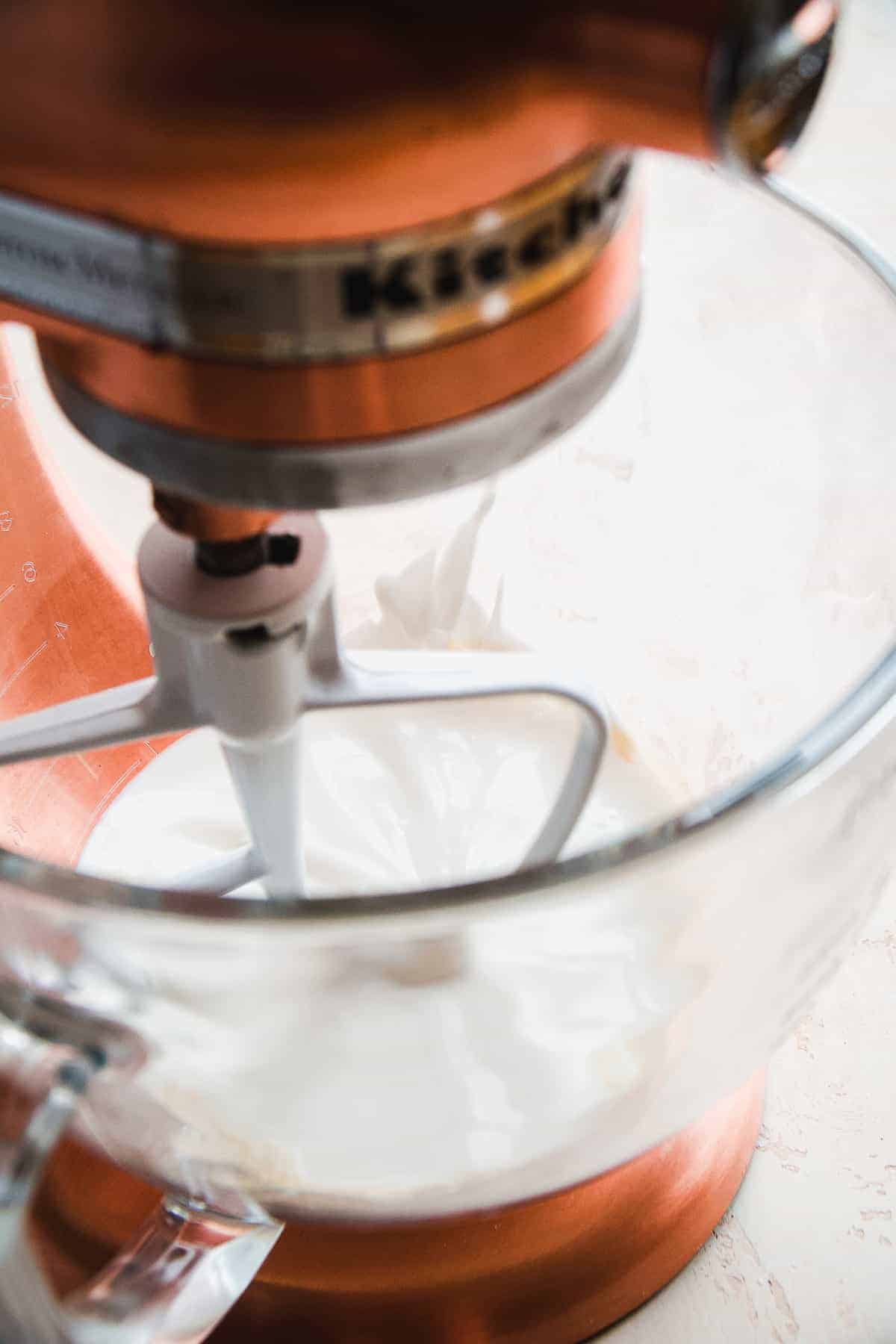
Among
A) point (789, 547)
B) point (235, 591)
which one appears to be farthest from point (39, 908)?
point (789, 547)

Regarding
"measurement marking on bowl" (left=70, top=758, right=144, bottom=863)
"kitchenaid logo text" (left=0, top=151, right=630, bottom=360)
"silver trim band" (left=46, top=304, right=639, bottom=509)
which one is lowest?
"measurement marking on bowl" (left=70, top=758, right=144, bottom=863)

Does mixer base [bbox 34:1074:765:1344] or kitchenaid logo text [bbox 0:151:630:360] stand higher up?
kitchenaid logo text [bbox 0:151:630:360]

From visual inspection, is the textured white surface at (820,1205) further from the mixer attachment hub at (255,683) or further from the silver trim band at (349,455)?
the silver trim band at (349,455)

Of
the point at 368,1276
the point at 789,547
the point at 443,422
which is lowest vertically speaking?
the point at 368,1276

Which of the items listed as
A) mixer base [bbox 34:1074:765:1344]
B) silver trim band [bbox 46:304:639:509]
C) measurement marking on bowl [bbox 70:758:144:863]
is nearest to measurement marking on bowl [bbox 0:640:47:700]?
measurement marking on bowl [bbox 70:758:144:863]

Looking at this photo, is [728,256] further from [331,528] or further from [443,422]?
[443,422]

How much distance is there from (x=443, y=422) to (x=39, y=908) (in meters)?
0.11

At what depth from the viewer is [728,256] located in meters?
0.51

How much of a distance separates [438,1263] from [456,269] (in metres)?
0.25

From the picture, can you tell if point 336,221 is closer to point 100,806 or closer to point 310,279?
point 310,279

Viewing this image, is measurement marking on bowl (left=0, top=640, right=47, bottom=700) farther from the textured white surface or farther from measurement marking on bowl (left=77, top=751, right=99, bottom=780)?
the textured white surface

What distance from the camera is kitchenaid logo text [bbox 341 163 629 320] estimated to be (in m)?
0.22

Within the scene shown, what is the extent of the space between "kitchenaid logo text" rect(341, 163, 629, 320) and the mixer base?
23 centimetres

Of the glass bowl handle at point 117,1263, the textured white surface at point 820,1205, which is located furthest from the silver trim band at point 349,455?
the textured white surface at point 820,1205
